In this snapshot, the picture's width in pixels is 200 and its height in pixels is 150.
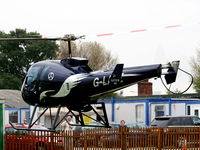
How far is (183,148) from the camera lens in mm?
23031

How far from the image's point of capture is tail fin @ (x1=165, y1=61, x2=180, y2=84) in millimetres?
17703

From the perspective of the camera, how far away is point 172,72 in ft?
58.1

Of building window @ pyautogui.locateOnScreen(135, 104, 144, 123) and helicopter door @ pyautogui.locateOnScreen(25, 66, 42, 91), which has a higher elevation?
helicopter door @ pyautogui.locateOnScreen(25, 66, 42, 91)

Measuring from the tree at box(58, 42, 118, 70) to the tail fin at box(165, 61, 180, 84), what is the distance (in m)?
55.7

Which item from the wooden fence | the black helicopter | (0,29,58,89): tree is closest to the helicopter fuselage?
the black helicopter

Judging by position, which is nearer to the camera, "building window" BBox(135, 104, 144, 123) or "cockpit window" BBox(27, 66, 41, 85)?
"cockpit window" BBox(27, 66, 41, 85)

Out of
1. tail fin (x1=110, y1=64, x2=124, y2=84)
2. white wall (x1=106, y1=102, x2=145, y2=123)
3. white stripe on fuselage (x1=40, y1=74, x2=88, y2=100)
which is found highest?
tail fin (x1=110, y1=64, x2=124, y2=84)

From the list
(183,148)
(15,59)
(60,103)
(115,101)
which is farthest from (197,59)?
(60,103)

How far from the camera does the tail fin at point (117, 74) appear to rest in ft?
57.9

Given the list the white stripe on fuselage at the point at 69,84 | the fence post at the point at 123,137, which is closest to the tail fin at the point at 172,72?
the white stripe on fuselage at the point at 69,84

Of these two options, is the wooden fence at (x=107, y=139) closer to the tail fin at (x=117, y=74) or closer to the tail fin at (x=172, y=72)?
the tail fin at (x=117, y=74)

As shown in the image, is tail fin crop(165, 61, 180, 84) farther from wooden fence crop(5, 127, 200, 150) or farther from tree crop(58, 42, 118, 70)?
tree crop(58, 42, 118, 70)

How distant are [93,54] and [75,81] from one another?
55.4 meters

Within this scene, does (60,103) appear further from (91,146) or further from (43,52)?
(43,52)
